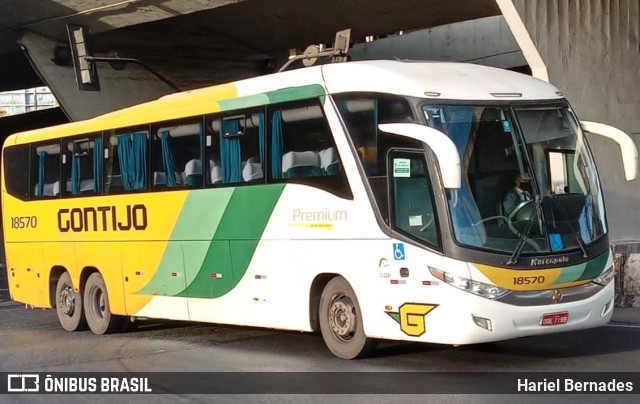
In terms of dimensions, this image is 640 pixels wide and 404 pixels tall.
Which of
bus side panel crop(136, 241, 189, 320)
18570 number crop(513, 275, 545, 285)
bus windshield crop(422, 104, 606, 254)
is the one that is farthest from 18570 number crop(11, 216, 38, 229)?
18570 number crop(513, 275, 545, 285)

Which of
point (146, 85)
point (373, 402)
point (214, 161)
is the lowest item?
point (373, 402)

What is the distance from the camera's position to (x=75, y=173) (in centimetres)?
1709

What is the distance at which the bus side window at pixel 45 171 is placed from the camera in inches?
695

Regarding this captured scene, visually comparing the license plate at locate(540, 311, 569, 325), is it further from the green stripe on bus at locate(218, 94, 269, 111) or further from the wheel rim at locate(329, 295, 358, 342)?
the green stripe on bus at locate(218, 94, 269, 111)

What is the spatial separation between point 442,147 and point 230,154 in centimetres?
394

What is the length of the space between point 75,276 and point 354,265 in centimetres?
690

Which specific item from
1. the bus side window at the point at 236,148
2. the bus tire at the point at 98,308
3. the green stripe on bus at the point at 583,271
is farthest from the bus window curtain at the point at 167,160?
the green stripe on bus at the point at 583,271

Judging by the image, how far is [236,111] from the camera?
13422 mm

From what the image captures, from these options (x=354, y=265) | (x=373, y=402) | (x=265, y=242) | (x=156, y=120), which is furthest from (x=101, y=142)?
(x=373, y=402)

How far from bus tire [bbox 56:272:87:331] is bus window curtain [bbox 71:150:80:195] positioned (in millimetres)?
1361

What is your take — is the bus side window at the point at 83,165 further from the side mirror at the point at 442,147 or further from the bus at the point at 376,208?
the side mirror at the point at 442,147

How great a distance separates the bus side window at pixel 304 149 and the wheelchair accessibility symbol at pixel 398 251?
873 mm

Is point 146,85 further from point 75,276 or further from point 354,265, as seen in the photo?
point 354,265

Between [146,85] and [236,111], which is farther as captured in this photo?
[146,85]
